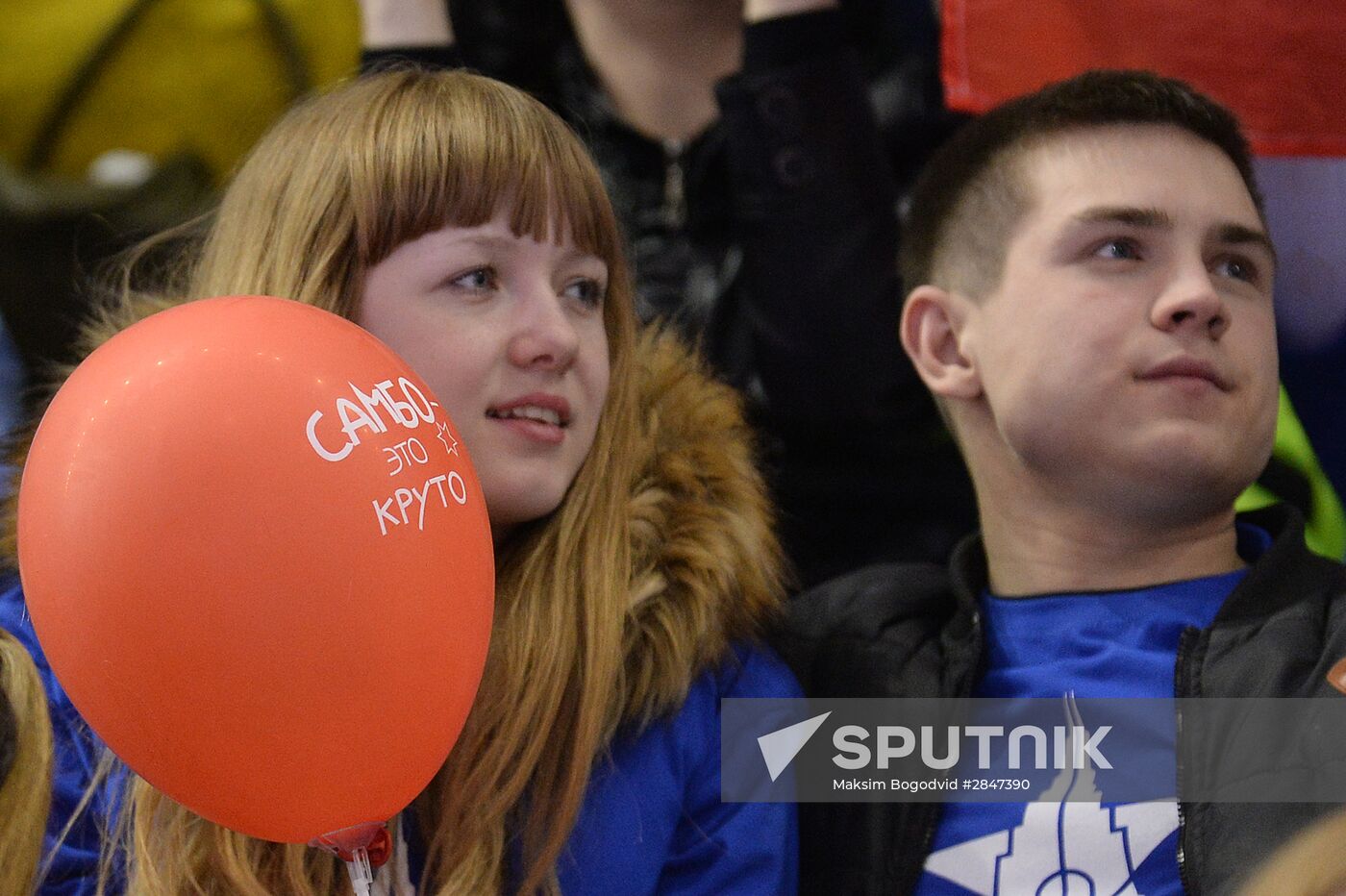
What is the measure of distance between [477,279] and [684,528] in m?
0.31

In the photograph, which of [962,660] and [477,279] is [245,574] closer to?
[477,279]

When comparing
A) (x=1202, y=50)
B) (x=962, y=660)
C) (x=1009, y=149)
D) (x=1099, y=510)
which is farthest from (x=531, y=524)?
(x=1202, y=50)

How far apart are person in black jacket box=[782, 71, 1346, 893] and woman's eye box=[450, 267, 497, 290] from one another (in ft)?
1.62

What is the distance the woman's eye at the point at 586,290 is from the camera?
142 centimetres

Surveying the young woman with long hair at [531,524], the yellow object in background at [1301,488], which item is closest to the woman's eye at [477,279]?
the young woman with long hair at [531,524]

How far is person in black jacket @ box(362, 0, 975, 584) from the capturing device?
1.76 metres

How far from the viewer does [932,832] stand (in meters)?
1.37

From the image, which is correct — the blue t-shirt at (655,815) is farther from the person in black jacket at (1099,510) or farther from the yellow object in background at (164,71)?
the yellow object in background at (164,71)

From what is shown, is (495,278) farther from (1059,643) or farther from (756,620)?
(1059,643)

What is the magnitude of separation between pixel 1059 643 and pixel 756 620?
0.95 ft

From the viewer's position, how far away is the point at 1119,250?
4.69 feet

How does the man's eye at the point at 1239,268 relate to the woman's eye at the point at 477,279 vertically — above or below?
below

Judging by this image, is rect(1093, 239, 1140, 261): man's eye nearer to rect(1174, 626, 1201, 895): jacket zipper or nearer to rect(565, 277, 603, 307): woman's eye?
rect(1174, 626, 1201, 895): jacket zipper

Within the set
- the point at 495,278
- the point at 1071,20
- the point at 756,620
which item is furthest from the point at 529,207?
the point at 1071,20
